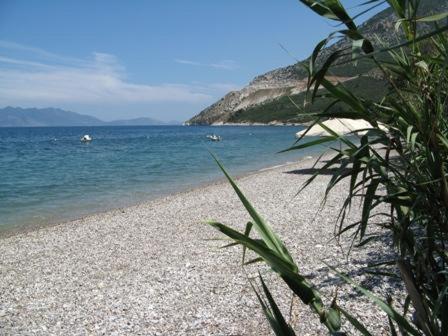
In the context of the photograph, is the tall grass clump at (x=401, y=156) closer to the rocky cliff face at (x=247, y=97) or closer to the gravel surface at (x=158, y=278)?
the gravel surface at (x=158, y=278)

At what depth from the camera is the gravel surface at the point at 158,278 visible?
5.07 metres

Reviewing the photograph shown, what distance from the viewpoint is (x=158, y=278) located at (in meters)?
6.81

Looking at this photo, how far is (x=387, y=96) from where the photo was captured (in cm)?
212

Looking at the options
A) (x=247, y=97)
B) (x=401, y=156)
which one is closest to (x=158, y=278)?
(x=401, y=156)

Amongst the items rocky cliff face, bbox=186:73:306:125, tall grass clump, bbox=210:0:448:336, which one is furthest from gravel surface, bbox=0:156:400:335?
rocky cliff face, bbox=186:73:306:125

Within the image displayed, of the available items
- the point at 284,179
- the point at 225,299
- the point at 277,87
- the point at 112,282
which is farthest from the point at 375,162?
the point at 277,87

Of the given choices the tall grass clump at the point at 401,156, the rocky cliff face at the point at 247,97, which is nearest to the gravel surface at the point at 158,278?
the tall grass clump at the point at 401,156

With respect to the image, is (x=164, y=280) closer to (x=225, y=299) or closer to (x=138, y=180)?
(x=225, y=299)

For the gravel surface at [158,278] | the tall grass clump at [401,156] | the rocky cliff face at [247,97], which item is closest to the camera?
the tall grass clump at [401,156]

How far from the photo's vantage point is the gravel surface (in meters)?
5.07

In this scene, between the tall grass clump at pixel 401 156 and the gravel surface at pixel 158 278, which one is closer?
the tall grass clump at pixel 401 156

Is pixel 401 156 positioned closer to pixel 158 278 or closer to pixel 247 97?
pixel 158 278

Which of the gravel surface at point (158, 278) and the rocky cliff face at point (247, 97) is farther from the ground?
the rocky cliff face at point (247, 97)

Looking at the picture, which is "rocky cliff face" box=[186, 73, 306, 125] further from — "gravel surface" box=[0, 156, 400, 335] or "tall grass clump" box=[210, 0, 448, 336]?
"tall grass clump" box=[210, 0, 448, 336]
